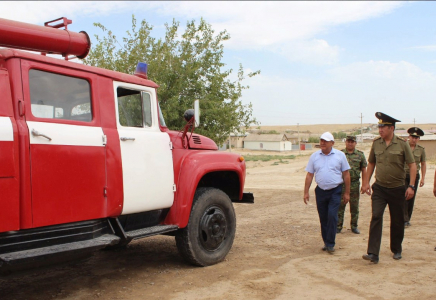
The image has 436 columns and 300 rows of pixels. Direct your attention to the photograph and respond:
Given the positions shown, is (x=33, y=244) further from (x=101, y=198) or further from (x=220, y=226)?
(x=220, y=226)

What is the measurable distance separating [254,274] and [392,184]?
2.23m

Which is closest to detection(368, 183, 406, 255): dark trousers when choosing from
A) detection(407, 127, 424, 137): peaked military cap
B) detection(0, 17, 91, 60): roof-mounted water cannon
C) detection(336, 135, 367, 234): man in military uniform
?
detection(336, 135, 367, 234): man in military uniform

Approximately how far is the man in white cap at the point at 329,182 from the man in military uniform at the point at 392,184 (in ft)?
1.92

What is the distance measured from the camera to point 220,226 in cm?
599

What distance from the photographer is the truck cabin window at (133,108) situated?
499 centimetres

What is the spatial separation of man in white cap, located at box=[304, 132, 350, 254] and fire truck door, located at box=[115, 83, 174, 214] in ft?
8.17

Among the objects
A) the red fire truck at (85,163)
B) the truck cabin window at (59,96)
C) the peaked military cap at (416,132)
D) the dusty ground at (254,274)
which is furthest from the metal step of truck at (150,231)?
the peaked military cap at (416,132)

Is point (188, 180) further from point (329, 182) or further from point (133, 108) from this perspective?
point (329, 182)

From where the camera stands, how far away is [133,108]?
518 centimetres

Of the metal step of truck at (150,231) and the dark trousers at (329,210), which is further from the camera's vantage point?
the dark trousers at (329,210)

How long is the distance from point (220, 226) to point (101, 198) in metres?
1.99

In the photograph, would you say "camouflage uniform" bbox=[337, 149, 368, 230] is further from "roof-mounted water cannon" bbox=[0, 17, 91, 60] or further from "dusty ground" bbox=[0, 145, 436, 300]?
"roof-mounted water cannon" bbox=[0, 17, 91, 60]

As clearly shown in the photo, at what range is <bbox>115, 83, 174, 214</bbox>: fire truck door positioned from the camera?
4.82m

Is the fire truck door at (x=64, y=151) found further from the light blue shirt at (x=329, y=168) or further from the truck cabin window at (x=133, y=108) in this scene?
the light blue shirt at (x=329, y=168)
